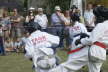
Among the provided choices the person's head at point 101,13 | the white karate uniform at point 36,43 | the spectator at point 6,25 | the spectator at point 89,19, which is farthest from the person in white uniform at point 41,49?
the spectator at point 6,25

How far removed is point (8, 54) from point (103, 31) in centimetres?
713

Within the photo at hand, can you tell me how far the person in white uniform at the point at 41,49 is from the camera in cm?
667

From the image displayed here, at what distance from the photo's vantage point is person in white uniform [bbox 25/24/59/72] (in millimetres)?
6668

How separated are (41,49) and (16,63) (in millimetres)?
4832

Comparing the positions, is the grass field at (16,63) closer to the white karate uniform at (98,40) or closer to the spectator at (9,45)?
the spectator at (9,45)

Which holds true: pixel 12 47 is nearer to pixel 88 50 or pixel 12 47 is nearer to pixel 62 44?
pixel 62 44

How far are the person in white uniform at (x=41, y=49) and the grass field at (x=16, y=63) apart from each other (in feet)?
11.1

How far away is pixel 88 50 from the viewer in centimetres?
661

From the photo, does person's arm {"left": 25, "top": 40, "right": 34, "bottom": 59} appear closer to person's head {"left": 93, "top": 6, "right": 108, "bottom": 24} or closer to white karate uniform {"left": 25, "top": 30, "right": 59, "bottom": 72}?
white karate uniform {"left": 25, "top": 30, "right": 59, "bottom": 72}

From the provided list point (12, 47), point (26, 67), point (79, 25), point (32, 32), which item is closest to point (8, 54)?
point (12, 47)

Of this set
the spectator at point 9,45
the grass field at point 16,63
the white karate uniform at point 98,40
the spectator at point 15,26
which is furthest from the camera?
the spectator at point 15,26

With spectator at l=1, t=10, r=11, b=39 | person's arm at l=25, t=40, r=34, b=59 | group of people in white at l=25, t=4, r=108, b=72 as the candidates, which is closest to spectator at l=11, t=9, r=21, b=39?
spectator at l=1, t=10, r=11, b=39

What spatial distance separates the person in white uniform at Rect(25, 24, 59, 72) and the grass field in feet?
11.1

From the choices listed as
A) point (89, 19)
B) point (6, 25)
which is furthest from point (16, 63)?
point (89, 19)
